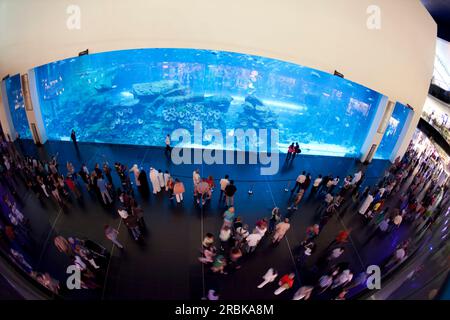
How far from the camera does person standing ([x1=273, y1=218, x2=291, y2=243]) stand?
582 centimetres

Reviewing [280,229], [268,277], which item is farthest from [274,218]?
[268,277]

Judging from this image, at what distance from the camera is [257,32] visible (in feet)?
23.7

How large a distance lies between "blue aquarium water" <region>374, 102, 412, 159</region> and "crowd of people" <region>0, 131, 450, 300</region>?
1.62 metres

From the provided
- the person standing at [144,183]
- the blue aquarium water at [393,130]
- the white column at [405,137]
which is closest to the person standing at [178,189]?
the person standing at [144,183]

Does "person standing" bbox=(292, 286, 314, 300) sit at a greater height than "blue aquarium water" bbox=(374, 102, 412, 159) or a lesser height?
lesser

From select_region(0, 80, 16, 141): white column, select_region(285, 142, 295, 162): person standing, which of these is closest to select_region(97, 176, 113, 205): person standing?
select_region(0, 80, 16, 141): white column

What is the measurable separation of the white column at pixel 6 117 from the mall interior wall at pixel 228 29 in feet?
2.89

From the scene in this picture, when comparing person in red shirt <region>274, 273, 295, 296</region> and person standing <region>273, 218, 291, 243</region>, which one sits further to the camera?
person standing <region>273, 218, 291, 243</region>

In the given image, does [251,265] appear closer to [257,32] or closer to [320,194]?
[320,194]

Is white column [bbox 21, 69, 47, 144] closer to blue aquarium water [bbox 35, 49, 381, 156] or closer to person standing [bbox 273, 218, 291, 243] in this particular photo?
blue aquarium water [bbox 35, 49, 381, 156]

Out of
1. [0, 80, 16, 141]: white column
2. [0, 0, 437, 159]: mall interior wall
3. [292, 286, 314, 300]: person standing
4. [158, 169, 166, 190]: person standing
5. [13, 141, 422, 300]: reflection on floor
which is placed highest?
[0, 0, 437, 159]: mall interior wall

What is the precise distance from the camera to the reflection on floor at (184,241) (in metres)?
5.23

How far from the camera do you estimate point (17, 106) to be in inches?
364

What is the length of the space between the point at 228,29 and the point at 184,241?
6469 mm
